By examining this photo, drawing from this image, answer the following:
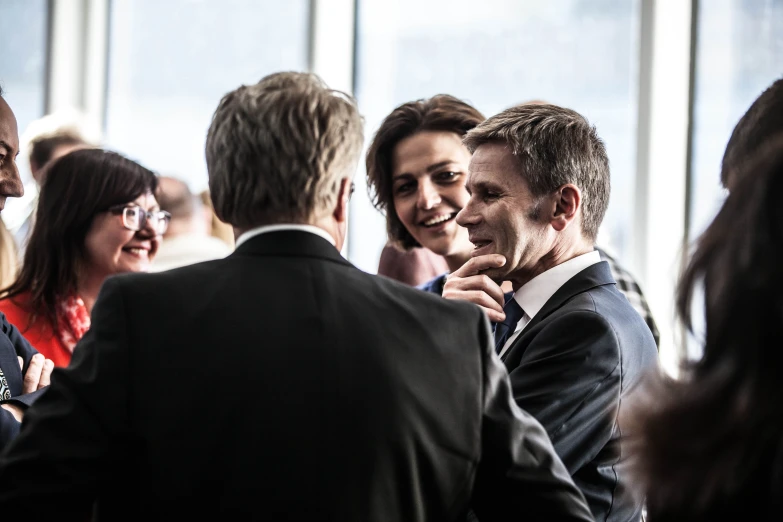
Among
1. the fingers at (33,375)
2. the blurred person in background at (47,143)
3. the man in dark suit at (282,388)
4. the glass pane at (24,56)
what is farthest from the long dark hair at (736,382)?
the glass pane at (24,56)

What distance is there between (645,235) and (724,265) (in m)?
3.82

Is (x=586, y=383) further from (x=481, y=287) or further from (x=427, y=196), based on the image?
(x=427, y=196)

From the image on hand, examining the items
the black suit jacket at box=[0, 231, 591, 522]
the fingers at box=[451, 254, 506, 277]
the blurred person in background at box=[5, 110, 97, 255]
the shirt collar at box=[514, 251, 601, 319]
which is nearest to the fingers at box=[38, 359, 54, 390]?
the black suit jacket at box=[0, 231, 591, 522]

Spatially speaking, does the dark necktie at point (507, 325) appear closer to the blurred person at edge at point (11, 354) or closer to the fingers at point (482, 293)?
the fingers at point (482, 293)

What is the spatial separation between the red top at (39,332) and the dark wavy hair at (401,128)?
103 centimetres

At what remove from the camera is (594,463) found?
1.75m

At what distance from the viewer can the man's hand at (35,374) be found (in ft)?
6.53

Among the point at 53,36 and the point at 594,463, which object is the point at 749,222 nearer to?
the point at 594,463

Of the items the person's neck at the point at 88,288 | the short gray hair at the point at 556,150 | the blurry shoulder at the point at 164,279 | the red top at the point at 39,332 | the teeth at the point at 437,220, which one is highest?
the short gray hair at the point at 556,150

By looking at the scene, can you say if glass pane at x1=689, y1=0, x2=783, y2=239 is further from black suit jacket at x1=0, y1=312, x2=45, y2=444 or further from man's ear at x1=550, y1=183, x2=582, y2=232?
black suit jacket at x1=0, y1=312, x2=45, y2=444

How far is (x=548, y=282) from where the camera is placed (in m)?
1.99

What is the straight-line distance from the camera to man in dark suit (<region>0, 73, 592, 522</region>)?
4.03 ft

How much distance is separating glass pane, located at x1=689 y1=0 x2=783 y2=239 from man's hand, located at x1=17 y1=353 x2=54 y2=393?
3.35 m

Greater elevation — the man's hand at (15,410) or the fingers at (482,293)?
the fingers at (482,293)
